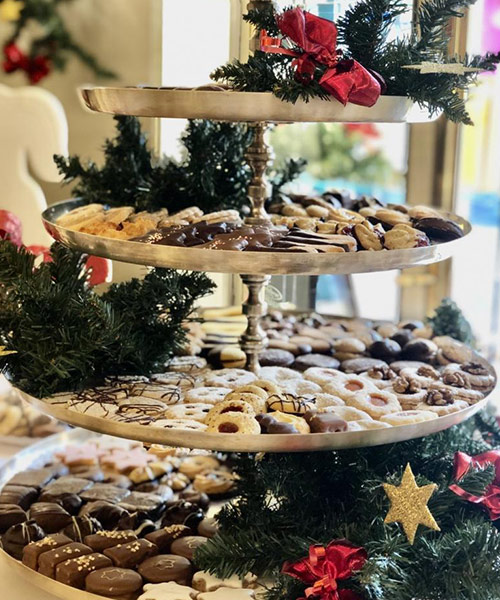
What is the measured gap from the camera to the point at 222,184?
1.45 metres

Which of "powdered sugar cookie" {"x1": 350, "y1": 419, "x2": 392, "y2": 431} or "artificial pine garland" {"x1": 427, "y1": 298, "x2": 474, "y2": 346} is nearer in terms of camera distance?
"powdered sugar cookie" {"x1": 350, "y1": 419, "x2": 392, "y2": 431}

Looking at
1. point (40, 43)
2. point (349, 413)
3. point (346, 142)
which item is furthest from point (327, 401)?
point (346, 142)

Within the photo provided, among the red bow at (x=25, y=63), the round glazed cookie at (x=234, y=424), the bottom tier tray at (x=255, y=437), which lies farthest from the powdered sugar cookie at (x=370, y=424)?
the red bow at (x=25, y=63)

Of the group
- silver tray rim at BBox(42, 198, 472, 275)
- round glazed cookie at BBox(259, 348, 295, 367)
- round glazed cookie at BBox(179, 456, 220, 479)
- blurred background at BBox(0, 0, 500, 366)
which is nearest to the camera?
silver tray rim at BBox(42, 198, 472, 275)

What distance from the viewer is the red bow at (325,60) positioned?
0.99 m

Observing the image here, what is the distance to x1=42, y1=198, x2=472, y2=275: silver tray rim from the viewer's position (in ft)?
3.25

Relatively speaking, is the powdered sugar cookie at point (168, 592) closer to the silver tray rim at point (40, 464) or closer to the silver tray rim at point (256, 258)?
the silver tray rim at point (40, 464)

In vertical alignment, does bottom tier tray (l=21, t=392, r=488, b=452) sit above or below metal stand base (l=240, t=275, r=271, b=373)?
below

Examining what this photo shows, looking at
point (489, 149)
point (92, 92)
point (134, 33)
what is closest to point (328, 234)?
point (92, 92)

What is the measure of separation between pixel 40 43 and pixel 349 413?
223 cm

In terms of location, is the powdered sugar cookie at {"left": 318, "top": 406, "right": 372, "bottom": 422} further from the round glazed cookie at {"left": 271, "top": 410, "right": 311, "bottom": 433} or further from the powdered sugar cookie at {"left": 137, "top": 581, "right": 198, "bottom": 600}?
the powdered sugar cookie at {"left": 137, "top": 581, "right": 198, "bottom": 600}

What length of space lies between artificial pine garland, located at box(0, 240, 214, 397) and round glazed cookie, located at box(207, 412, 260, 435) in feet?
0.58

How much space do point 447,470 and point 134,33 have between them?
6.70 feet

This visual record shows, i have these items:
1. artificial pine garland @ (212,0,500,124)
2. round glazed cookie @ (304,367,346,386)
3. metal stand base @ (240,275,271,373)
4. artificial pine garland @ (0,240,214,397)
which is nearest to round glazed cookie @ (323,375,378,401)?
round glazed cookie @ (304,367,346,386)
